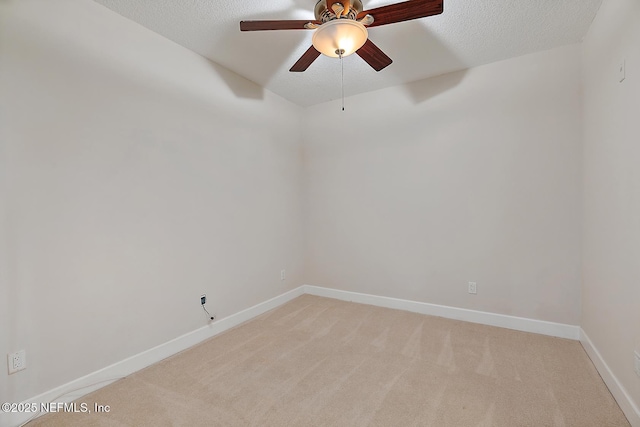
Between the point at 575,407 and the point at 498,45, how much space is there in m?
2.64

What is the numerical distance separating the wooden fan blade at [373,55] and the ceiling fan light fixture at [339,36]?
0.17 m

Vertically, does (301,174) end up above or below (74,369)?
above

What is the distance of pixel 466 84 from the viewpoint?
2.85 meters

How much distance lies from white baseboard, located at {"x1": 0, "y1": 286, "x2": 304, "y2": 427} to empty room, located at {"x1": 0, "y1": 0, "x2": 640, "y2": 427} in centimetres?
1

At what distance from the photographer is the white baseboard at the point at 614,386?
4.80ft

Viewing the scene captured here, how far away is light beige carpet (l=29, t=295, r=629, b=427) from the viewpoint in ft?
5.20

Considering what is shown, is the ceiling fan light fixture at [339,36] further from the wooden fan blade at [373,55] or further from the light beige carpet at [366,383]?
the light beige carpet at [366,383]

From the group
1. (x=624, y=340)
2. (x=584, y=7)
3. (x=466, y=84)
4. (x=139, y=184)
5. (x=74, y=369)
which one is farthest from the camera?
(x=466, y=84)

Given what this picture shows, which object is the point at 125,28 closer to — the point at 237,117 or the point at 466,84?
the point at 237,117

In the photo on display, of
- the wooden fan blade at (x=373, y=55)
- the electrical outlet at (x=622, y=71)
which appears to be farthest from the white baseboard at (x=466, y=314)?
the wooden fan blade at (x=373, y=55)

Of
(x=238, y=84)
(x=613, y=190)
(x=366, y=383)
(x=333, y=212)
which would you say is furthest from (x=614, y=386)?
(x=238, y=84)

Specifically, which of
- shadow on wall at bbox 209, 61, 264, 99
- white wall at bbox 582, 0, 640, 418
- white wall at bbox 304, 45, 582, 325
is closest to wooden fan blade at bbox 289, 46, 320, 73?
shadow on wall at bbox 209, 61, 264, 99

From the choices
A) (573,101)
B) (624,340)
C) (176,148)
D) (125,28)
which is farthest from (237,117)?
(624,340)

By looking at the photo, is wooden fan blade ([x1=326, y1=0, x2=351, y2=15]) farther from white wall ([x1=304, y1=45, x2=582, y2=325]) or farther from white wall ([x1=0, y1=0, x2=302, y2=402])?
white wall ([x1=304, y1=45, x2=582, y2=325])
